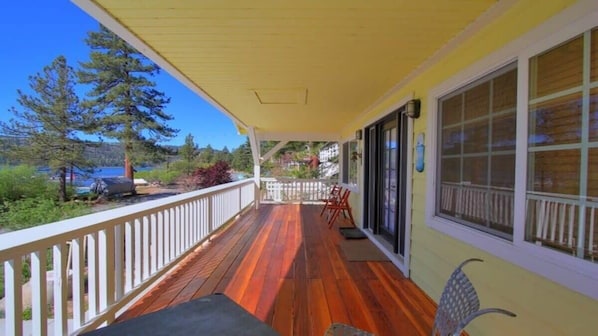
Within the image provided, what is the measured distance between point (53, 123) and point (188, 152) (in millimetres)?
10338

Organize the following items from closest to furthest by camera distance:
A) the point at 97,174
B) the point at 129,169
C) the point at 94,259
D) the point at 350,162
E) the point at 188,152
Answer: the point at 94,259, the point at 350,162, the point at 97,174, the point at 129,169, the point at 188,152

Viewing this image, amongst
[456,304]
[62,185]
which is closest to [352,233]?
[456,304]

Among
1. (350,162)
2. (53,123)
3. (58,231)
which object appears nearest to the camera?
(58,231)

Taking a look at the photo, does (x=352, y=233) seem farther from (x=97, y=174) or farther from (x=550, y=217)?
(x=97, y=174)

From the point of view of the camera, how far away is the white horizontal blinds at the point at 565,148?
1.32 m

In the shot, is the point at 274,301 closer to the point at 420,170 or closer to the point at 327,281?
the point at 327,281

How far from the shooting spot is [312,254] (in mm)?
3932

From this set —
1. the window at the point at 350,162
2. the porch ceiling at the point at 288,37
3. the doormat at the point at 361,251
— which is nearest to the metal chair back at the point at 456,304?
the porch ceiling at the point at 288,37

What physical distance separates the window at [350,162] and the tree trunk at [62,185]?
1260 cm

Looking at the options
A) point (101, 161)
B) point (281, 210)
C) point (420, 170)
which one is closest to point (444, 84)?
point (420, 170)

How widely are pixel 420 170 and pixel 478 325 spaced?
137cm

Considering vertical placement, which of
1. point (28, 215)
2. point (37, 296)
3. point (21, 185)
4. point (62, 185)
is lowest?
point (28, 215)

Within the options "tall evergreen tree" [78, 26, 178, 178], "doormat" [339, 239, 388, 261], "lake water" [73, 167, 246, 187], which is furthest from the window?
"tall evergreen tree" [78, 26, 178, 178]

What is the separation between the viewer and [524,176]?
1.64 metres
